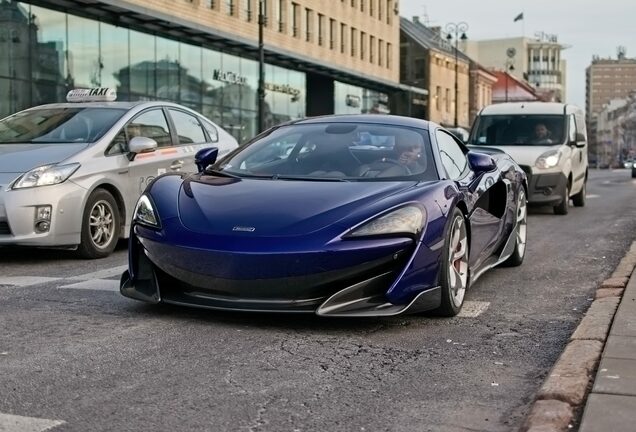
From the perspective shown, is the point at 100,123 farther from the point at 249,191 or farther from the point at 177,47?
the point at 177,47

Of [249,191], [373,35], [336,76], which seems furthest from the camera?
[373,35]

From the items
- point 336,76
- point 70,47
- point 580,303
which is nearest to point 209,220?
point 580,303

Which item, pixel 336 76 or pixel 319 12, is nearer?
pixel 336 76

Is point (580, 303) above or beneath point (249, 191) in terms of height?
beneath

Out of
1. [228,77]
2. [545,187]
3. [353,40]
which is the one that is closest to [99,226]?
[545,187]

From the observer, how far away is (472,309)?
566 cm

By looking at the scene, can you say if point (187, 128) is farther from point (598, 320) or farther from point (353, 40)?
point (353, 40)

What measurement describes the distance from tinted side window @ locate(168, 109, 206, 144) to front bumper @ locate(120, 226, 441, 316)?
16.3 ft

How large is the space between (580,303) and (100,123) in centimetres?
506

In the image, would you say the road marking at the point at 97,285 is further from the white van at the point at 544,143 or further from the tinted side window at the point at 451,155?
the white van at the point at 544,143

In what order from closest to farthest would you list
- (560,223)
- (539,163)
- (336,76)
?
(560,223) < (539,163) < (336,76)

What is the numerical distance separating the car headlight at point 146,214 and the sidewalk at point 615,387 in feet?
8.42

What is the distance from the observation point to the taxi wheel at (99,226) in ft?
26.2

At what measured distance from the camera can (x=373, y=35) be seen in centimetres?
6197
